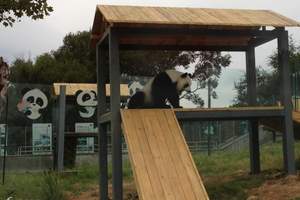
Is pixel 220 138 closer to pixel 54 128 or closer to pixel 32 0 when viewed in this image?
pixel 54 128

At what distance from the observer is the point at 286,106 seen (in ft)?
31.1

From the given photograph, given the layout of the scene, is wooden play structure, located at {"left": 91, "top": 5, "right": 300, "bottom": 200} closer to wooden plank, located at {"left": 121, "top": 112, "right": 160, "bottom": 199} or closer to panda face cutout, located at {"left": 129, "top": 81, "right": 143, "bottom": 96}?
wooden plank, located at {"left": 121, "top": 112, "right": 160, "bottom": 199}

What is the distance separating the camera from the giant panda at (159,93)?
9797mm

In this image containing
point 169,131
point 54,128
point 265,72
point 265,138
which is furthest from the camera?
point 265,138

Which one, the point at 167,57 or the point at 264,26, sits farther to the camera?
the point at 167,57

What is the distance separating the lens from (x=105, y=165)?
10.2 metres

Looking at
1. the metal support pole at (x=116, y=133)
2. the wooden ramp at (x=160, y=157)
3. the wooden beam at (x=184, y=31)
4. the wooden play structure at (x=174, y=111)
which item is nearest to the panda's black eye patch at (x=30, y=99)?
the wooden play structure at (x=174, y=111)

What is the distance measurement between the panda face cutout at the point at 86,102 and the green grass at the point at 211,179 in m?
2.38

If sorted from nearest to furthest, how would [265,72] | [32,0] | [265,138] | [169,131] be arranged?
[32,0] → [169,131] → [265,72] → [265,138]

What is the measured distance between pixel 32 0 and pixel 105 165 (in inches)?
159

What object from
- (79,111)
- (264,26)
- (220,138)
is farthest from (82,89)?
(264,26)

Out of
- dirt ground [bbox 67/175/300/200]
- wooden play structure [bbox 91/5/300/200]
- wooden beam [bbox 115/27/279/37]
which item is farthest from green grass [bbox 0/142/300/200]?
wooden beam [bbox 115/27/279/37]

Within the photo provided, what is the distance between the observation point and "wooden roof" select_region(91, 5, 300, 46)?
333 inches

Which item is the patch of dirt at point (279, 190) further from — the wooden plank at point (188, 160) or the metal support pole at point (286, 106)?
the wooden plank at point (188, 160)
